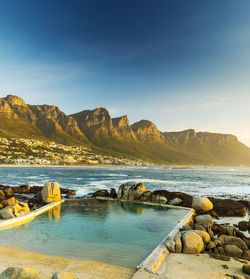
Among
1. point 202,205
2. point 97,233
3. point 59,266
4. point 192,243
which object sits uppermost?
point 192,243

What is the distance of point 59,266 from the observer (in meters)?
9.96

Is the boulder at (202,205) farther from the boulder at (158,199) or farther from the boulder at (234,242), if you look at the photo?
the boulder at (234,242)

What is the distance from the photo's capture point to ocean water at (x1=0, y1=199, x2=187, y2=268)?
39.5 feet

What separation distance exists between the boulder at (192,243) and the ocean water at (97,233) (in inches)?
86.9

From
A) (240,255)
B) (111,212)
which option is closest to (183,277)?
(240,255)

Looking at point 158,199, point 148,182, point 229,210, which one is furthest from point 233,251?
point 148,182

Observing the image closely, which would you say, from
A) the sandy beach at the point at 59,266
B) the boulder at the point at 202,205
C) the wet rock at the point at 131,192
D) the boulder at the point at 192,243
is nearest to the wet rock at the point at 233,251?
the boulder at the point at 192,243

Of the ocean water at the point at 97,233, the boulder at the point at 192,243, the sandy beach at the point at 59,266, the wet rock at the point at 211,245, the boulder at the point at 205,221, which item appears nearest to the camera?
the sandy beach at the point at 59,266

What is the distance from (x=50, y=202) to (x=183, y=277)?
2222cm

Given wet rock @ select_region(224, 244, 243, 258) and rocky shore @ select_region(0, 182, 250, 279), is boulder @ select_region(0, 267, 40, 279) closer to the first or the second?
rocky shore @ select_region(0, 182, 250, 279)

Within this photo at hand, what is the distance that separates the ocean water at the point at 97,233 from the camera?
39.5 ft

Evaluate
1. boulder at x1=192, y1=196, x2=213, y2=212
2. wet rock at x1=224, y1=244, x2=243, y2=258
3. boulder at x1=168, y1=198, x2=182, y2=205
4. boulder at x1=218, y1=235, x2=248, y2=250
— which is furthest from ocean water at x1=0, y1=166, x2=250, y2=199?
wet rock at x1=224, y1=244, x2=243, y2=258

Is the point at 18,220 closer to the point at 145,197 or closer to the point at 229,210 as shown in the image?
the point at 145,197

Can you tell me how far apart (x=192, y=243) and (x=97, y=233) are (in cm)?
727
